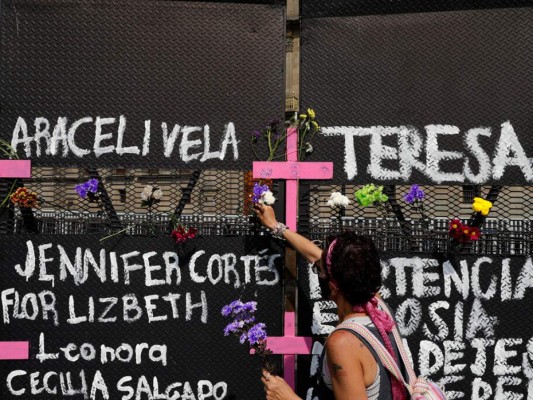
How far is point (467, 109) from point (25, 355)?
2.74 metres

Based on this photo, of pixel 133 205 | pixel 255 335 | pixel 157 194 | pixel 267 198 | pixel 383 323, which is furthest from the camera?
pixel 133 205

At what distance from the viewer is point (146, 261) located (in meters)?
3.44

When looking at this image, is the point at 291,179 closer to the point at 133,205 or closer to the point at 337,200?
the point at 337,200

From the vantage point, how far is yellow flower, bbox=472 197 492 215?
3.25 metres

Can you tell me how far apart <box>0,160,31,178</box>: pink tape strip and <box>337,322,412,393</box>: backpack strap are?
6.56ft

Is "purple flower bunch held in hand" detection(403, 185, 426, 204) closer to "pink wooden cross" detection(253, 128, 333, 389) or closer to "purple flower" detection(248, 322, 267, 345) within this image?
"pink wooden cross" detection(253, 128, 333, 389)

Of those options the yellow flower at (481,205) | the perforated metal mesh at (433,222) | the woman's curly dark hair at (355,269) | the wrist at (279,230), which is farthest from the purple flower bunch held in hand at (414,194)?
the woman's curly dark hair at (355,269)

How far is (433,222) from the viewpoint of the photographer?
3.48m

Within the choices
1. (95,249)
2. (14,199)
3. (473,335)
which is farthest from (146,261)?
(473,335)

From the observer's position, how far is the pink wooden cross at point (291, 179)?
133 inches

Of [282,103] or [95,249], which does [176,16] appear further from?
[95,249]

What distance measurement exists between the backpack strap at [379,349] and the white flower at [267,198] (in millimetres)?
1053

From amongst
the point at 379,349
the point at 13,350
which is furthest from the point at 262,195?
the point at 13,350

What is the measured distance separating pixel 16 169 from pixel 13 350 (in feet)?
3.23
